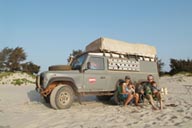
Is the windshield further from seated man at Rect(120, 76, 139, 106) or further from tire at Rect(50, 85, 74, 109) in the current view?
seated man at Rect(120, 76, 139, 106)


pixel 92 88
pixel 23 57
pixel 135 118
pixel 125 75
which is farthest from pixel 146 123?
pixel 23 57

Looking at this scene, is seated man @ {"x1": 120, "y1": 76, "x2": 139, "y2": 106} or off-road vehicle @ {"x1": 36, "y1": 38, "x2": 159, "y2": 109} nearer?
off-road vehicle @ {"x1": 36, "y1": 38, "x2": 159, "y2": 109}

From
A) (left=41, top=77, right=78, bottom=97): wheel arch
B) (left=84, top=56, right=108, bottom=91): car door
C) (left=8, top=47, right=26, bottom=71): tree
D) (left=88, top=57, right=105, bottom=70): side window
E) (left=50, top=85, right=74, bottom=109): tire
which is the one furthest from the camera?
(left=8, top=47, right=26, bottom=71): tree

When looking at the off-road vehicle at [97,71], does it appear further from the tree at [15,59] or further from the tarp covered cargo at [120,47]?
the tree at [15,59]

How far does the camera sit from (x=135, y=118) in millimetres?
6414

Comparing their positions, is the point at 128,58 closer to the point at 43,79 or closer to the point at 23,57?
the point at 43,79

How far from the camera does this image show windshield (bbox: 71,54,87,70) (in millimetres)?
9108

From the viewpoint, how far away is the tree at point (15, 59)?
111 feet

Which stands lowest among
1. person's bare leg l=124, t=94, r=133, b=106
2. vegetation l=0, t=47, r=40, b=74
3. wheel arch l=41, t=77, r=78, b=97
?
person's bare leg l=124, t=94, r=133, b=106

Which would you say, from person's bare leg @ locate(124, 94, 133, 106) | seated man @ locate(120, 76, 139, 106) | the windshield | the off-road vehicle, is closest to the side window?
the off-road vehicle

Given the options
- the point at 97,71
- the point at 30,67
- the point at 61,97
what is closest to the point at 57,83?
the point at 61,97

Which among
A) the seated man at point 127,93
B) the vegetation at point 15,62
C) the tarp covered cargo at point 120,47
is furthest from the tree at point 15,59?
the seated man at point 127,93

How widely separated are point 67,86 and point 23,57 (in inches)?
1129

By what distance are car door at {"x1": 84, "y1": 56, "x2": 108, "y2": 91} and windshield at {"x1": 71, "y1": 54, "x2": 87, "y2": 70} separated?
1.03 feet
